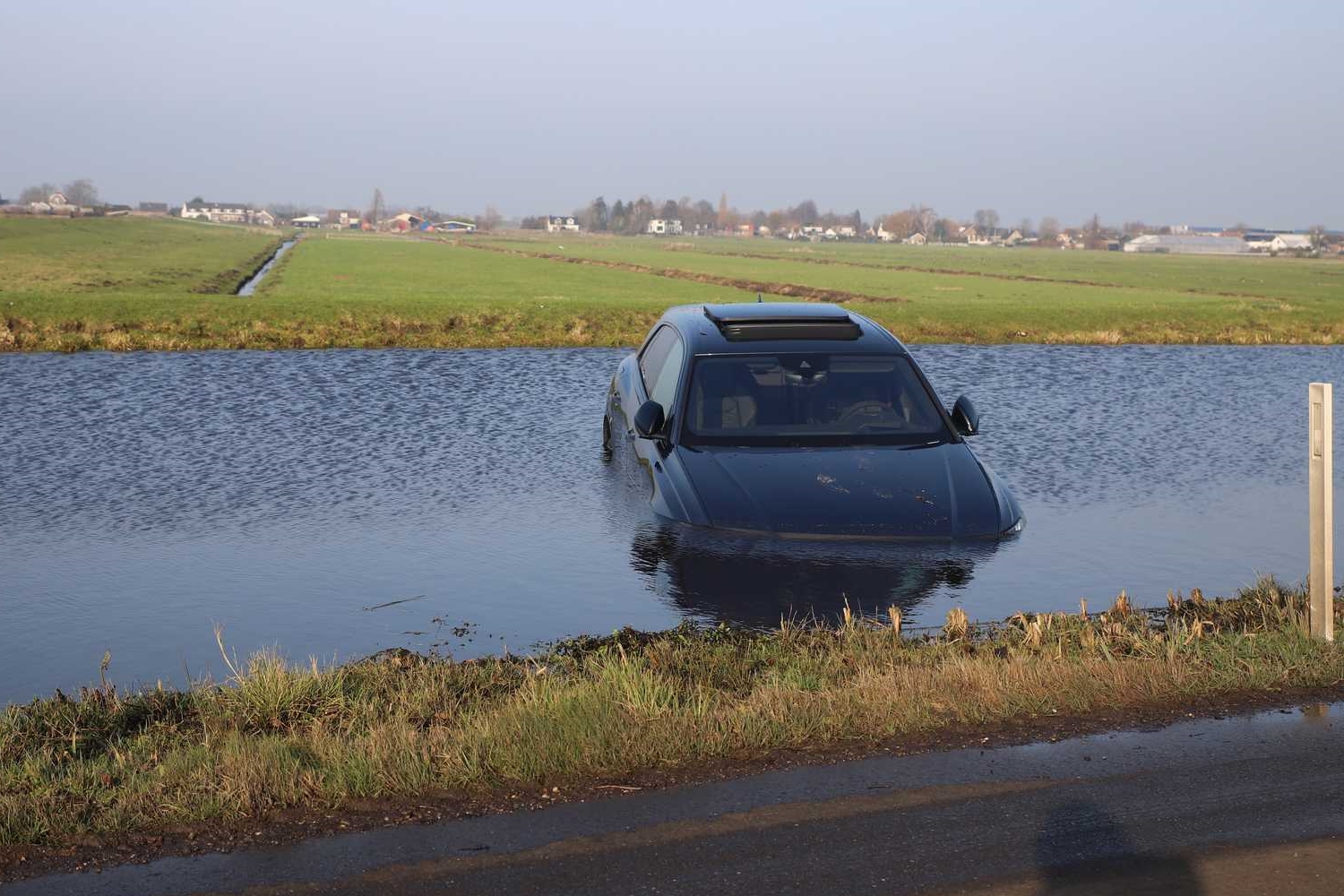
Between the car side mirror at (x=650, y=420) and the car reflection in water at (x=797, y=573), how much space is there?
81 cm

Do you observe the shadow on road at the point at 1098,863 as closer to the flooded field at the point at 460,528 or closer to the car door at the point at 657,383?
the flooded field at the point at 460,528

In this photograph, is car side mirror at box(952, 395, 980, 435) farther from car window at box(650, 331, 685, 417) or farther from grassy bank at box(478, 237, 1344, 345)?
grassy bank at box(478, 237, 1344, 345)

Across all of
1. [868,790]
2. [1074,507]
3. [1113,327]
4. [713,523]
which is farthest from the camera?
[1113,327]

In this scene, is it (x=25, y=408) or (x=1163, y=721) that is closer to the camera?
(x=1163, y=721)

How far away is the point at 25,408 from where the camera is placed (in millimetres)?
15977

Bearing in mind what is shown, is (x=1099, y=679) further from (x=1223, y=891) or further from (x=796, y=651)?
(x=1223, y=891)

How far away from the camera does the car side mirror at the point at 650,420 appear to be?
30.8 ft

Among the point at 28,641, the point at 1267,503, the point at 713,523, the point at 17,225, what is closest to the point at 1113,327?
the point at 1267,503

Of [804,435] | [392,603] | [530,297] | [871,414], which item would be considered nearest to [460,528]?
[392,603]

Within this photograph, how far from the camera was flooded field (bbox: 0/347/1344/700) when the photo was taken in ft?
25.1

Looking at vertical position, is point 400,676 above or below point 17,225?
below

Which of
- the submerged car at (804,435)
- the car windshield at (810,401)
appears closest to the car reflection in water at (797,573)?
the submerged car at (804,435)

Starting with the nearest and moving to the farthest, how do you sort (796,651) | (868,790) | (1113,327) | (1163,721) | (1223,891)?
(1223,891)
(868,790)
(1163,721)
(796,651)
(1113,327)

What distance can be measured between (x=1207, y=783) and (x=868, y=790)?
3.74 feet
